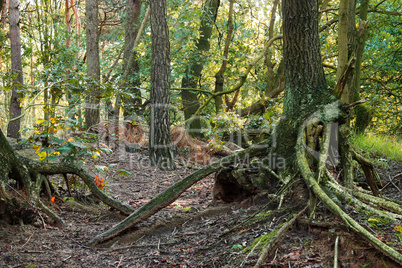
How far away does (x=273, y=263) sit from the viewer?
2553 mm

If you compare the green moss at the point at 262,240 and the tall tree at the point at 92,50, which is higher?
the tall tree at the point at 92,50

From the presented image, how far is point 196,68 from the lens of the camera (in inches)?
499

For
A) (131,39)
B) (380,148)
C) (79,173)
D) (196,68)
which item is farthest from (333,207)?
(196,68)

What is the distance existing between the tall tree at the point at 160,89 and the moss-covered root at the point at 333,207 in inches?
195

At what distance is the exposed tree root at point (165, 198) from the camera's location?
3854mm

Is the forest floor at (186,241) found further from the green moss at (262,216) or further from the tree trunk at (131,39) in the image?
the tree trunk at (131,39)

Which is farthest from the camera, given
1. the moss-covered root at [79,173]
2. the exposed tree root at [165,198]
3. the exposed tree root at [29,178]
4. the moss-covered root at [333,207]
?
the moss-covered root at [79,173]

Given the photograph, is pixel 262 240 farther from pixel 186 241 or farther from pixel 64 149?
pixel 64 149

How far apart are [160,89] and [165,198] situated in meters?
4.63

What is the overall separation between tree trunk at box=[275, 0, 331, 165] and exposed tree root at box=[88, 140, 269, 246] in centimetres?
43

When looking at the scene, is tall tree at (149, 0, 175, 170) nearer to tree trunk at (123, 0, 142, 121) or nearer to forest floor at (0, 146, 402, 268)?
tree trunk at (123, 0, 142, 121)

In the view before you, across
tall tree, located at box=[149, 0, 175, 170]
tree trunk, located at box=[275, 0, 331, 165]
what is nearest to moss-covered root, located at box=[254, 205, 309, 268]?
tree trunk, located at box=[275, 0, 331, 165]

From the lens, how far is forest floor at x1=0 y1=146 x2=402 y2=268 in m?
2.54

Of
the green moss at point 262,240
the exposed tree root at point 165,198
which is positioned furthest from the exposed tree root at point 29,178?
the green moss at point 262,240
